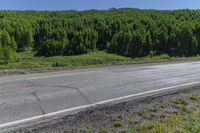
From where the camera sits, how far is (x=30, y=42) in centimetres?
3178

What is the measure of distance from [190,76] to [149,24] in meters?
30.1

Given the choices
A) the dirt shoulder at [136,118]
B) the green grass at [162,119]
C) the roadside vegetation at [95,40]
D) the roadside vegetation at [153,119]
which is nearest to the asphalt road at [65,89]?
the dirt shoulder at [136,118]

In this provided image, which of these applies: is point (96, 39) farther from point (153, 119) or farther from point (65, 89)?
point (153, 119)

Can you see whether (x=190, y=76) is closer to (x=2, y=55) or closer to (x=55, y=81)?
(x=55, y=81)

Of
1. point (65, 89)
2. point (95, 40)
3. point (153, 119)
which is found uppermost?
point (153, 119)

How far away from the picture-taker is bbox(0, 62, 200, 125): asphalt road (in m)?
8.37

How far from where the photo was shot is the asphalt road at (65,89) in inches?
329

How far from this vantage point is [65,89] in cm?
1095

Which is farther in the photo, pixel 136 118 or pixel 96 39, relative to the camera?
pixel 96 39

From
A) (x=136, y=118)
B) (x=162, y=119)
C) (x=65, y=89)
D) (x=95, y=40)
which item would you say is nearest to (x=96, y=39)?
(x=95, y=40)

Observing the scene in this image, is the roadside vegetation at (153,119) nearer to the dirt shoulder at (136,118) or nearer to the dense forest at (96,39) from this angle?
the dirt shoulder at (136,118)

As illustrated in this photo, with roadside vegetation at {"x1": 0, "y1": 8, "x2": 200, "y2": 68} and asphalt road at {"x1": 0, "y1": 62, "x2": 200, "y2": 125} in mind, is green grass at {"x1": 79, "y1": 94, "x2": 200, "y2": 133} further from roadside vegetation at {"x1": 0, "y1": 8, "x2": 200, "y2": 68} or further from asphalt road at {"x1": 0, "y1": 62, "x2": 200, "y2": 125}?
roadside vegetation at {"x1": 0, "y1": 8, "x2": 200, "y2": 68}

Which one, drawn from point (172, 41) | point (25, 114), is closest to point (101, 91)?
point (25, 114)

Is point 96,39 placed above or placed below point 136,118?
below
